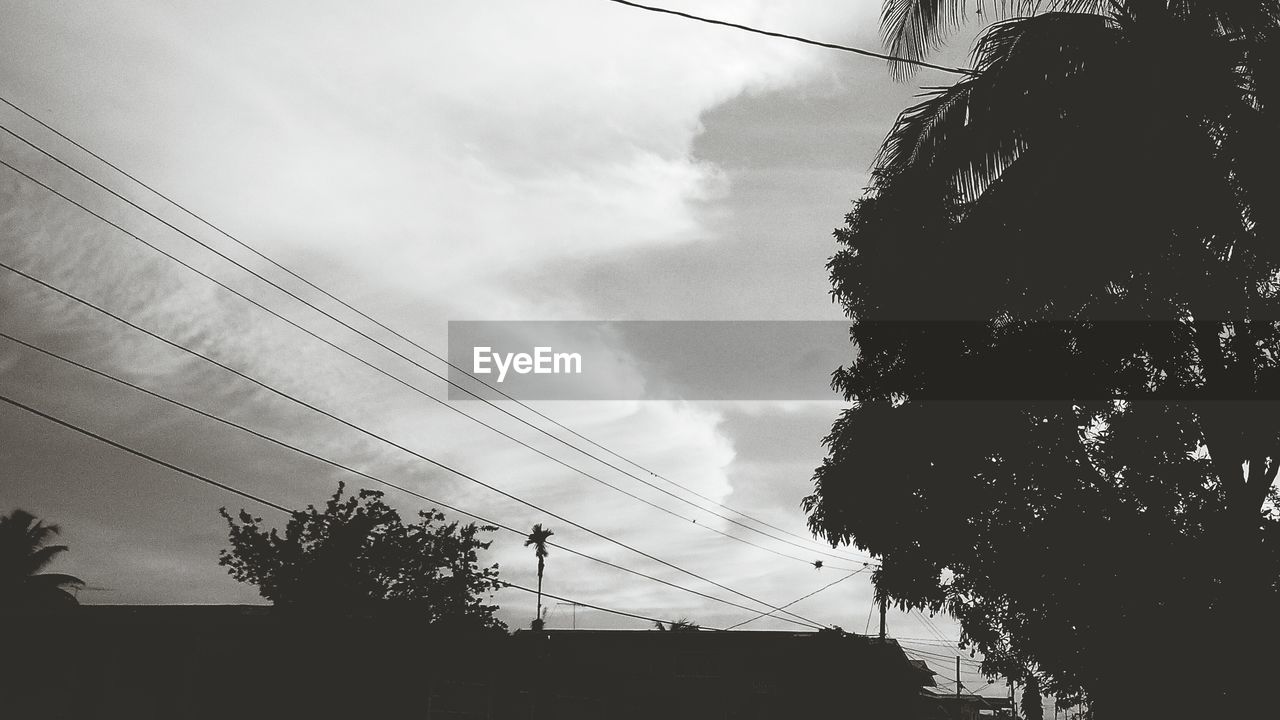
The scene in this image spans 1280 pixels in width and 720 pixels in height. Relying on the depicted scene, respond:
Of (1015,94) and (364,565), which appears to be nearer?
(1015,94)

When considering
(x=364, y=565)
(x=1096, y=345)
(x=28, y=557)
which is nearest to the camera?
(x=1096, y=345)

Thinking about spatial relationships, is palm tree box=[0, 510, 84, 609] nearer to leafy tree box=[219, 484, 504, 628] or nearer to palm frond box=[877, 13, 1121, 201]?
leafy tree box=[219, 484, 504, 628]

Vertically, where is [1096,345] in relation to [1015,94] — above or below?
below

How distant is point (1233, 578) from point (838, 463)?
14.9ft

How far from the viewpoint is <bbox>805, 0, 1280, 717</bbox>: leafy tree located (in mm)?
8969

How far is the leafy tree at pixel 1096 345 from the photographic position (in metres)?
8.97

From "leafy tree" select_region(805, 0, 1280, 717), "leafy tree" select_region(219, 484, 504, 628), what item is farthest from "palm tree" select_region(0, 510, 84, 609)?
"leafy tree" select_region(805, 0, 1280, 717)

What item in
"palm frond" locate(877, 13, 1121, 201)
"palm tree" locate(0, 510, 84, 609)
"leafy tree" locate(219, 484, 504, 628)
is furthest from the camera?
"palm tree" locate(0, 510, 84, 609)

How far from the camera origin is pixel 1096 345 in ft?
32.0

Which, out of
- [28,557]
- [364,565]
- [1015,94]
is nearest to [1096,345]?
[1015,94]

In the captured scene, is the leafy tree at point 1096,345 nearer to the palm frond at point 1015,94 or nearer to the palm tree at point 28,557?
the palm frond at point 1015,94

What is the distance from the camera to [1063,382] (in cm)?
986

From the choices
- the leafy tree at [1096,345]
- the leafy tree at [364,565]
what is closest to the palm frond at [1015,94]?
the leafy tree at [1096,345]

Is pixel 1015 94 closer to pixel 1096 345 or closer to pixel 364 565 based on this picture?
pixel 1096 345
